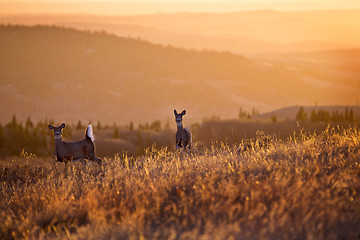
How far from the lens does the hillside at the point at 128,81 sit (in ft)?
382

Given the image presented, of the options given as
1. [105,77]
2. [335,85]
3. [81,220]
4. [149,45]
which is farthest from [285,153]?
[149,45]

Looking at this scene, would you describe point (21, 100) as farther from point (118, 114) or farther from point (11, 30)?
point (11, 30)

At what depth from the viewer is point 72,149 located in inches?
556

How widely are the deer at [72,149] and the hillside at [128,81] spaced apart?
8866 centimetres

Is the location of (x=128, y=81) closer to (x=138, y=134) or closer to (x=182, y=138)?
(x=138, y=134)

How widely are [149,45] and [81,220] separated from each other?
159 metres

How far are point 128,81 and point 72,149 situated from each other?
126 metres

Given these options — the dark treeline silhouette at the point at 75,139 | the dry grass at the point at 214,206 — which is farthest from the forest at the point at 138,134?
the dry grass at the point at 214,206

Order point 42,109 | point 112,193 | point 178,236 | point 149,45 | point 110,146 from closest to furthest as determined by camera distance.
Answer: point 178,236
point 112,193
point 110,146
point 42,109
point 149,45

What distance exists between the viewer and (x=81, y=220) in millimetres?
8633

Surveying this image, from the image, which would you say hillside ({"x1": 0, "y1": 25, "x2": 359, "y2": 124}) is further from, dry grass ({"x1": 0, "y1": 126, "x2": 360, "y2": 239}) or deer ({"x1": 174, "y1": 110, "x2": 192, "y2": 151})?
dry grass ({"x1": 0, "y1": 126, "x2": 360, "y2": 239})

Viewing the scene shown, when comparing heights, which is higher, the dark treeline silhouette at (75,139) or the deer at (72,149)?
the deer at (72,149)

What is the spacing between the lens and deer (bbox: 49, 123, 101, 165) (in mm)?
13906

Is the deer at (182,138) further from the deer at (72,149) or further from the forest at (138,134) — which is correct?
the forest at (138,134)
